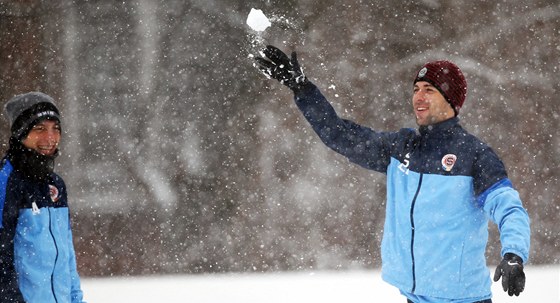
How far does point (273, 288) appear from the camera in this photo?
6.50 metres

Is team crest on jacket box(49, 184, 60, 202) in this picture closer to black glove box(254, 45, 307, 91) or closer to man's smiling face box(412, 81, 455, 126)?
black glove box(254, 45, 307, 91)

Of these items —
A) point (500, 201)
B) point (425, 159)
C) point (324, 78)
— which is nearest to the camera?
point (500, 201)

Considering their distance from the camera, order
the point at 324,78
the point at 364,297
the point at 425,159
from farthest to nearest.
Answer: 1. the point at 324,78
2. the point at 364,297
3. the point at 425,159

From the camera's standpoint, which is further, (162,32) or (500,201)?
(162,32)

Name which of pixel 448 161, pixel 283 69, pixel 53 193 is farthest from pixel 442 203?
pixel 53 193

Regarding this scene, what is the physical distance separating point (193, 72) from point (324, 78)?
1373 millimetres

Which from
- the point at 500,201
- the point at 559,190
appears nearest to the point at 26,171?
the point at 500,201

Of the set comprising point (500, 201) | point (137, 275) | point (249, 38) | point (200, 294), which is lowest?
point (500, 201)

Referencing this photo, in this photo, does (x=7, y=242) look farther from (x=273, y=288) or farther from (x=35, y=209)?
(x=273, y=288)

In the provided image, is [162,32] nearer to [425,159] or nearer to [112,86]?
[112,86]

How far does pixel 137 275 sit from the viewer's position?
24.1 ft

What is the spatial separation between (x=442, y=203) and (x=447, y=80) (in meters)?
0.57

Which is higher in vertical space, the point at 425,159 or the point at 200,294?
the point at 200,294

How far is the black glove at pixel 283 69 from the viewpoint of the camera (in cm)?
324
